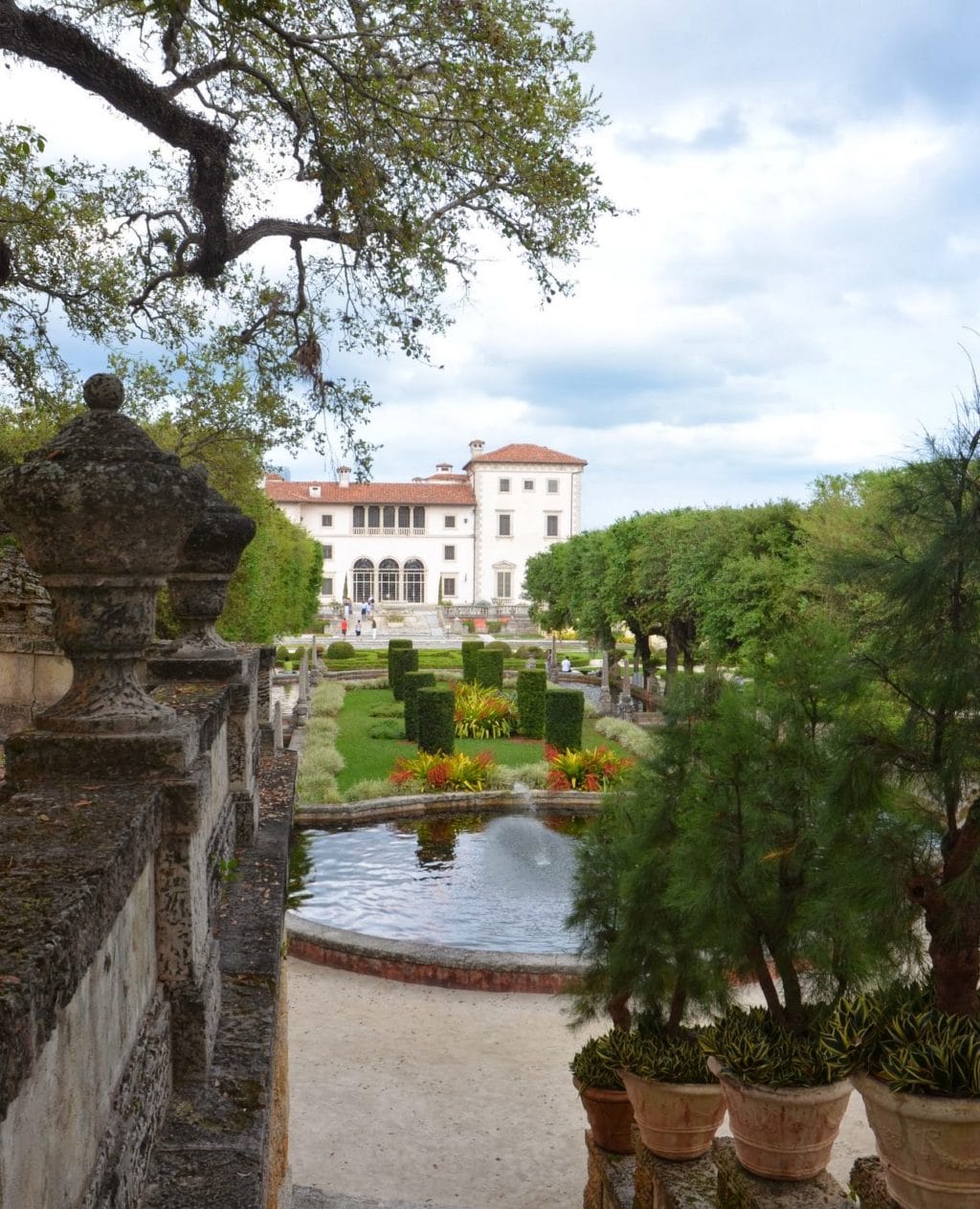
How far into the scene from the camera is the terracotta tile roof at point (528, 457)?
204 feet

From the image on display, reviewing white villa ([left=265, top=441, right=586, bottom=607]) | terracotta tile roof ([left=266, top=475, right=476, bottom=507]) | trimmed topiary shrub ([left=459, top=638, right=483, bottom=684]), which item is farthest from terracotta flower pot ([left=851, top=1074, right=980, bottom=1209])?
terracotta tile roof ([left=266, top=475, right=476, bottom=507])

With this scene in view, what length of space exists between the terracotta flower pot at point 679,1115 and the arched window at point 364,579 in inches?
2318

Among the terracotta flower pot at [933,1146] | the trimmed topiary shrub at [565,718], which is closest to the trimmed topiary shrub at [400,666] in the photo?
the trimmed topiary shrub at [565,718]

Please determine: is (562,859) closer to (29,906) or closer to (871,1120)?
(871,1120)

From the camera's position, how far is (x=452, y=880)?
11.2 metres

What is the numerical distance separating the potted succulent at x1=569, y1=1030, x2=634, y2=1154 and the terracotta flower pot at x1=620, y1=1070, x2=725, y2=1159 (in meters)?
0.50

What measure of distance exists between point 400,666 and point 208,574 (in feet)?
70.9

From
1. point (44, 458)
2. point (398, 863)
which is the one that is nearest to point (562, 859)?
point (398, 863)

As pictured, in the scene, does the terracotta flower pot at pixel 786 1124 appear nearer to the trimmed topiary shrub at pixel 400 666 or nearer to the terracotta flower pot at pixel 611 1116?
the terracotta flower pot at pixel 611 1116

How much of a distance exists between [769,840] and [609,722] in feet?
56.2

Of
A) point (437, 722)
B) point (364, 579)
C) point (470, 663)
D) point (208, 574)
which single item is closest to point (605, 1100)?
point (208, 574)

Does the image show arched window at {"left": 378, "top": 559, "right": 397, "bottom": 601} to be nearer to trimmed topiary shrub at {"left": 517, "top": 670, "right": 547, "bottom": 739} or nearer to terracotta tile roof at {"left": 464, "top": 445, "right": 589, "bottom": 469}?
terracotta tile roof at {"left": 464, "top": 445, "right": 589, "bottom": 469}

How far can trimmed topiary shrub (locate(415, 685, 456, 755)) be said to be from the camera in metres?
17.0

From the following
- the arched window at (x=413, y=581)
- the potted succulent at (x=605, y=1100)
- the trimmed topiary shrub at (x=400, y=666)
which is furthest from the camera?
the arched window at (x=413, y=581)
